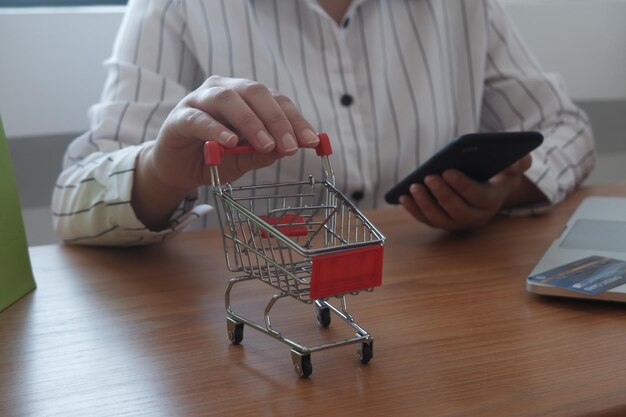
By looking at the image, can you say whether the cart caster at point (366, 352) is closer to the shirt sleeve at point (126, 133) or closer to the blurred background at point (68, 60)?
the shirt sleeve at point (126, 133)

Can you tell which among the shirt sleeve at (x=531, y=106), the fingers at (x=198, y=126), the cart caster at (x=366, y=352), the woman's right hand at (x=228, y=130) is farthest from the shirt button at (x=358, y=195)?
the cart caster at (x=366, y=352)

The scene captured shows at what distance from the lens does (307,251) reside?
0.49 m

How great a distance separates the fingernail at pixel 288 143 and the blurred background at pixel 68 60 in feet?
3.12

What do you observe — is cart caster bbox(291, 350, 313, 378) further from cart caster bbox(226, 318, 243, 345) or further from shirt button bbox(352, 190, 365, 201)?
shirt button bbox(352, 190, 365, 201)

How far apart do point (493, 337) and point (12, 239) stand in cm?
46

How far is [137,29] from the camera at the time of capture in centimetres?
117

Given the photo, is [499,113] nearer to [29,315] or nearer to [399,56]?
[399,56]

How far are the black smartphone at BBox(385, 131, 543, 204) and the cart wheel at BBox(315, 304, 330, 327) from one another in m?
0.27

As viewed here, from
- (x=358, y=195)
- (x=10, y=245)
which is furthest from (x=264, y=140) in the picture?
(x=358, y=195)

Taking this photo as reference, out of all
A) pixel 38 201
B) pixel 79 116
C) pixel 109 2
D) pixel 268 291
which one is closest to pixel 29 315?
pixel 268 291

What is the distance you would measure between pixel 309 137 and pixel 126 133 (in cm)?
52

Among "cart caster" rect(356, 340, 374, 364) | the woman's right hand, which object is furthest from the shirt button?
"cart caster" rect(356, 340, 374, 364)

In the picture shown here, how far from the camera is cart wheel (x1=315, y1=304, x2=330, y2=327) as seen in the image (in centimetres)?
64

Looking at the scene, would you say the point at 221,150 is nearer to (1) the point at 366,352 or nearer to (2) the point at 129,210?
(1) the point at 366,352
